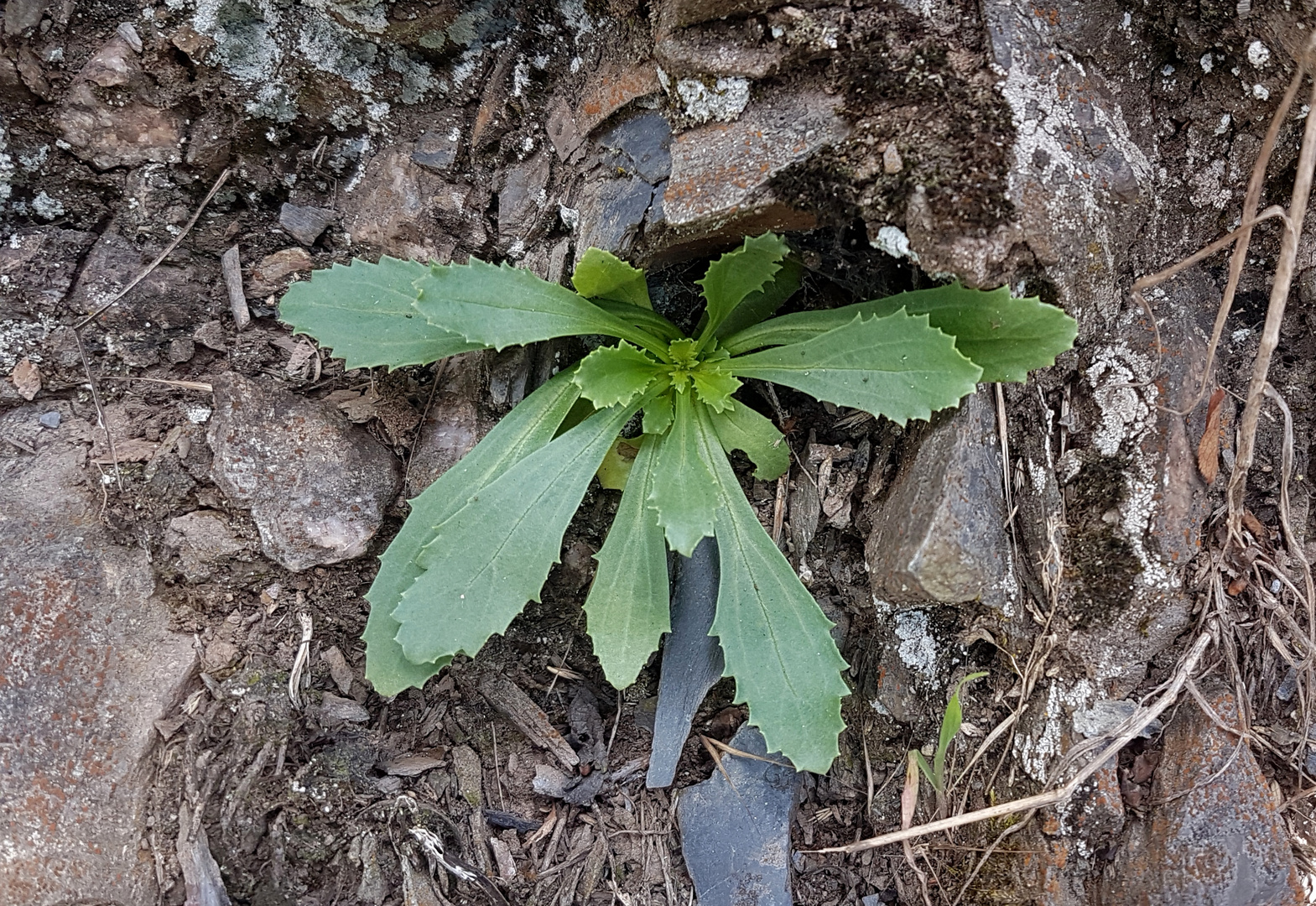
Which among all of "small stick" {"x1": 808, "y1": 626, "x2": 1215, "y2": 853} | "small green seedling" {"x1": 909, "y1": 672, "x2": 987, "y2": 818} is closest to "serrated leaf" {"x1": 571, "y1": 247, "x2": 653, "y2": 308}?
"small green seedling" {"x1": 909, "y1": 672, "x2": 987, "y2": 818}

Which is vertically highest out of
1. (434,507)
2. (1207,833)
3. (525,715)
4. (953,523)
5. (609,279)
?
(609,279)

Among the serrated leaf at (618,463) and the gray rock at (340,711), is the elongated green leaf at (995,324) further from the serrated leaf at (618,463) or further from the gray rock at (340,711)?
the gray rock at (340,711)

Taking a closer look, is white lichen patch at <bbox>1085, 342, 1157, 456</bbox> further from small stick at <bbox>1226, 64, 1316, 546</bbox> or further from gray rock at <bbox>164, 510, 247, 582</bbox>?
gray rock at <bbox>164, 510, 247, 582</bbox>

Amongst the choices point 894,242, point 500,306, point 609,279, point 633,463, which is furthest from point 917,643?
point 500,306

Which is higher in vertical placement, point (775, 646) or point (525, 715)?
point (775, 646)

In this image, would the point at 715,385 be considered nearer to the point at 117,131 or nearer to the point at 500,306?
the point at 500,306

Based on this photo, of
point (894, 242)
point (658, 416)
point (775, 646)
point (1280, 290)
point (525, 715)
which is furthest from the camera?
point (525, 715)

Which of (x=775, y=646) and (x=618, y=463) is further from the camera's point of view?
(x=618, y=463)

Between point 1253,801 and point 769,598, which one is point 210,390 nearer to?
point 769,598

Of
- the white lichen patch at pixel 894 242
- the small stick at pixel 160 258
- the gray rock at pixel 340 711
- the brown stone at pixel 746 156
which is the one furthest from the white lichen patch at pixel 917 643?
the small stick at pixel 160 258
